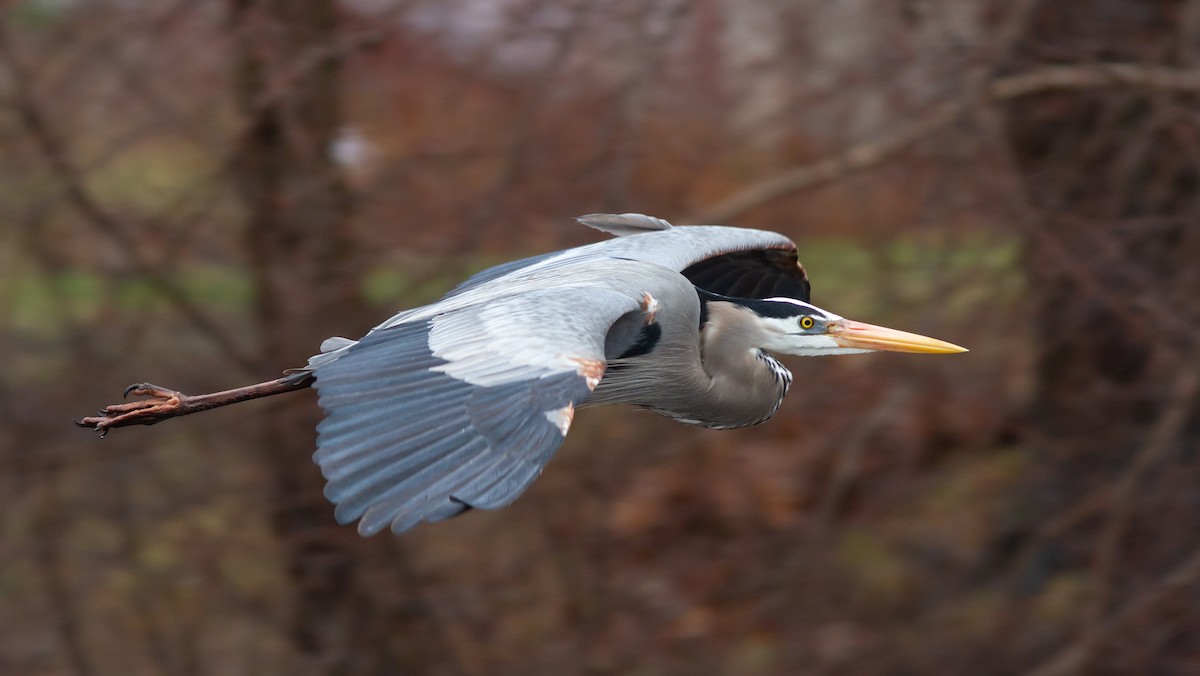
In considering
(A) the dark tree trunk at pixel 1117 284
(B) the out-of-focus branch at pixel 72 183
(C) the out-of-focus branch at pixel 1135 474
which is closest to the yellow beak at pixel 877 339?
(A) the dark tree trunk at pixel 1117 284

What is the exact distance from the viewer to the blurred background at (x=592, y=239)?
212 inches

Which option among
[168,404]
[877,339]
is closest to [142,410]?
[168,404]

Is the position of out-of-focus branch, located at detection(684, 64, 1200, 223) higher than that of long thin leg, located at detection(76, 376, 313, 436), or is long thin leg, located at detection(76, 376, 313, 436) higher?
out-of-focus branch, located at detection(684, 64, 1200, 223)

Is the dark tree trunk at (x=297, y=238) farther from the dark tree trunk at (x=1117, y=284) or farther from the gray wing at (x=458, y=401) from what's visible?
the dark tree trunk at (x=1117, y=284)

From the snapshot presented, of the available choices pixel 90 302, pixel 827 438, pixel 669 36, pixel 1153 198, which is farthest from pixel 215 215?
pixel 1153 198

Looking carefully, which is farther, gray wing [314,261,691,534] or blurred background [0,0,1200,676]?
blurred background [0,0,1200,676]

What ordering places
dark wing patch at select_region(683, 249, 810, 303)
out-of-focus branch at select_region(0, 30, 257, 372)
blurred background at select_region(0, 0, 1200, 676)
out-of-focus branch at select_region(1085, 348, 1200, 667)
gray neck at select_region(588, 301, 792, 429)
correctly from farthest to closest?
out-of-focus branch at select_region(1085, 348, 1200, 667), blurred background at select_region(0, 0, 1200, 676), out-of-focus branch at select_region(0, 30, 257, 372), dark wing patch at select_region(683, 249, 810, 303), gray neck at select_region(588, 301, 792, 429)

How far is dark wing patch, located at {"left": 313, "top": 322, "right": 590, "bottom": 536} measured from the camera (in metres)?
2.74

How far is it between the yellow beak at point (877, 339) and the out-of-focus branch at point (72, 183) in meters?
2.49

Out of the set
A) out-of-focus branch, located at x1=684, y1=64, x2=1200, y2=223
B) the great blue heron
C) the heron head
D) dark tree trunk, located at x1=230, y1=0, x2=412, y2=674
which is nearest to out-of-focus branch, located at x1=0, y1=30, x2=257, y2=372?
dark tree trunk, located at x1=230, y1=0, x2=412, y2=674

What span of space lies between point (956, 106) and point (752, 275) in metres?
1.44

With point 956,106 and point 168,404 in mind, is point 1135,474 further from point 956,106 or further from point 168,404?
point 168,404

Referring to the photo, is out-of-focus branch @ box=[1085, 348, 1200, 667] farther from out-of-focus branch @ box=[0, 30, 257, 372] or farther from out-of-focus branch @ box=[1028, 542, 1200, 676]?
out-of-focus branch @ box=[0, 30, 257, 372]

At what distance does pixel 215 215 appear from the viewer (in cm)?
543
